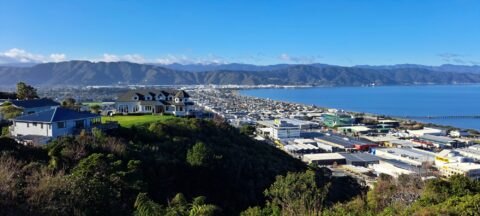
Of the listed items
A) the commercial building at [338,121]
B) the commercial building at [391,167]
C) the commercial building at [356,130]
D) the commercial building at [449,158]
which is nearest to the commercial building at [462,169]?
the commercial building at [449,158]

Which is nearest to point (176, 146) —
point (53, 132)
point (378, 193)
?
point (53, 132)

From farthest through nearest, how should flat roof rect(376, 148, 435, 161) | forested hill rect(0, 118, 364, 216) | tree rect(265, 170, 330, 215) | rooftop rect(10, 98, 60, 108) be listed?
flat roof rect(376, 148, 435, 161) → rooftop rect(10, 98, 60, 108) → tree rect(265, 170, 330, 215) → forested hill rect(0, 118, 364, 216)

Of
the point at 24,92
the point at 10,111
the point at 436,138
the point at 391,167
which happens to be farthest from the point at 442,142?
the point at 10,111

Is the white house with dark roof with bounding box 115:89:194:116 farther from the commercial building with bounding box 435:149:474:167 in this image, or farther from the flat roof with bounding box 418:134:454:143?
the flat roof with bounding box 418:134:454:143

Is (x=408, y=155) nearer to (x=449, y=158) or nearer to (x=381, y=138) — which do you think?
(x=449, y=158)

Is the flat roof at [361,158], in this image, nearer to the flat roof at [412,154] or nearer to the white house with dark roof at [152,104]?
the flat roof at [412,154]

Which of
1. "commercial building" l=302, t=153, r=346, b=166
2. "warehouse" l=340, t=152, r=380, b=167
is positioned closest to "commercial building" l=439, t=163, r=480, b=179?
"warehouse" l=340, t=152, r=380, b=167

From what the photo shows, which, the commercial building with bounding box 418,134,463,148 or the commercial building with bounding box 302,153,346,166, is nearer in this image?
the commercial building with bounding box 302,153,346,166
